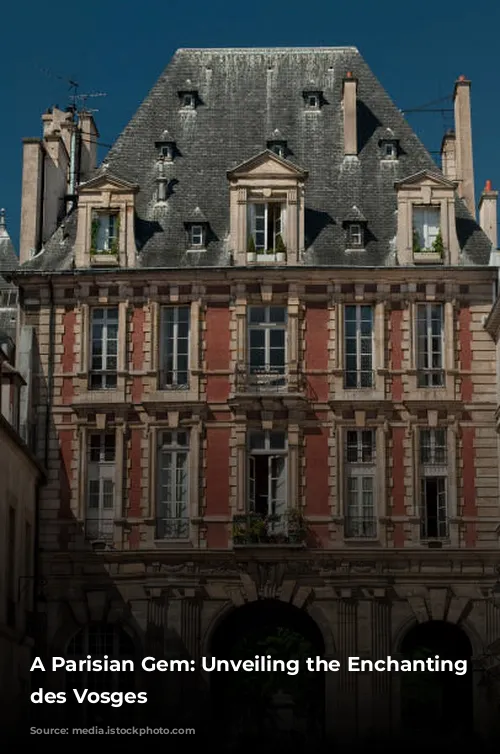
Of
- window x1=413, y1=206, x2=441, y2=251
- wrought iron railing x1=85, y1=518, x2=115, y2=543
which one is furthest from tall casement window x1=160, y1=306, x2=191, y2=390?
window x1=413, y1=206, x2=441, y2=251

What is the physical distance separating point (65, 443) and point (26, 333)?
3.05 metres

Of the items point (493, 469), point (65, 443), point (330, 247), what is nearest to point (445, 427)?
point (493, 469)

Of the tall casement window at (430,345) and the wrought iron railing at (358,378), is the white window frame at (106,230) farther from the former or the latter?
the tall casement window at (430,345)

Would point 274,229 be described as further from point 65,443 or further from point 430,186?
point 65,443

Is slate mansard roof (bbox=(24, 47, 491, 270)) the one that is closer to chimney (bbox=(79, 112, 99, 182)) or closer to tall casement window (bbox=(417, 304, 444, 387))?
tall casement window (bbox=(417, 304, 444, 387))

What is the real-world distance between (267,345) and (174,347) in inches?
94.0

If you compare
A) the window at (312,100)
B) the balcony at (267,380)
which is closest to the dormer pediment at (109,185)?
the balcony at (267,380)

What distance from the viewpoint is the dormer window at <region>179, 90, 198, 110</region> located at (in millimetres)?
48250

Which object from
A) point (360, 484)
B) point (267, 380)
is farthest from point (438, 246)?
point (360, 484)

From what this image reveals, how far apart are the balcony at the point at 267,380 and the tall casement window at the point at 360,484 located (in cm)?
185

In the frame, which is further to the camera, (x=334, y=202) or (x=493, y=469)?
(x=334, y=202)

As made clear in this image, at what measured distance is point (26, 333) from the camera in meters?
44.0

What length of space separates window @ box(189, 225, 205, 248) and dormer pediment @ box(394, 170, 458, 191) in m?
5.21

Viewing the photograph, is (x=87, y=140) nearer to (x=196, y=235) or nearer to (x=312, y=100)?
(x=312, y=100)
